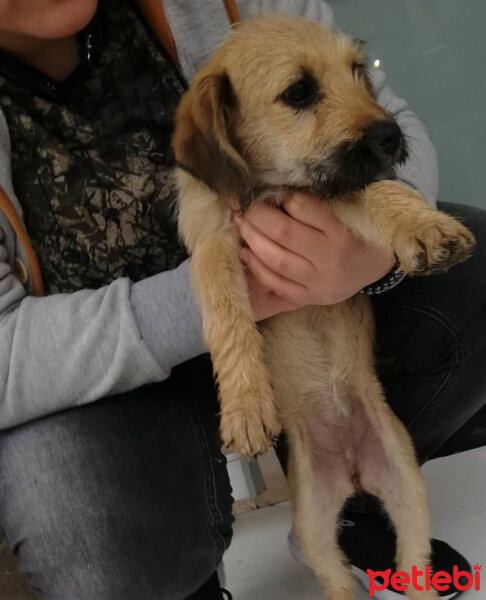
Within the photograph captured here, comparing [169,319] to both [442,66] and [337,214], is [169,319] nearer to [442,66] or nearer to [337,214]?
[337,214]

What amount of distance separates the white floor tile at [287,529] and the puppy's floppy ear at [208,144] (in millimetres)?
763

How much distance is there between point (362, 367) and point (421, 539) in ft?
0.94

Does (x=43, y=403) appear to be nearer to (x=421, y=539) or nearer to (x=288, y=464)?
(x=288, y=464)

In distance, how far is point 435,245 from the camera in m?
0.85

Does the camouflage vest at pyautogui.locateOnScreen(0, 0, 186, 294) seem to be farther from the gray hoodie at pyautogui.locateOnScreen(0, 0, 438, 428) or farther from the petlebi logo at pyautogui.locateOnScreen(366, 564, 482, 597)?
the petlebi logo at pyautogui.locateOnScreen(366, 564, 482, 597)

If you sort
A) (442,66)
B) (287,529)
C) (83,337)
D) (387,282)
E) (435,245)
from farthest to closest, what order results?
1. (442,66)
2. (287,529)
3. (387,282)
4. (83,337)
5. (435,245)

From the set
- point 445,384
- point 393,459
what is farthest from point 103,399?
point 445,384

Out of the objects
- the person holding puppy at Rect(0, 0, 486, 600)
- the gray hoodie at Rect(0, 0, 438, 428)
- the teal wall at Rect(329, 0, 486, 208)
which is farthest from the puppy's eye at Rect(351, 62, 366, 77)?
the teal wall at Rect(329, 0, 486, 208)

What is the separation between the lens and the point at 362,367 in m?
1.16

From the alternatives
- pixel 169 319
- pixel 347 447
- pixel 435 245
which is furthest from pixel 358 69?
pixel 347 447

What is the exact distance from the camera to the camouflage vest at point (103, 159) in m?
1.07

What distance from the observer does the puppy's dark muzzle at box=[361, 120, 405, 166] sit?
0.91 meters

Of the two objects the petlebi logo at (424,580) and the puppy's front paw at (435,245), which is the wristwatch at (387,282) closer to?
the puppy's front paw at (435,245)

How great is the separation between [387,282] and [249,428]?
0.35 m
